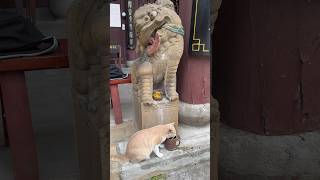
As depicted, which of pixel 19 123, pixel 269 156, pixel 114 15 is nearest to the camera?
pixel 114 15

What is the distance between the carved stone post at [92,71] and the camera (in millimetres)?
1449

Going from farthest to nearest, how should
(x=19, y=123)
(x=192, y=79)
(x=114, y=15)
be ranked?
(x=19, y=123) < (x=192, y=79) < (x=114, y=15)

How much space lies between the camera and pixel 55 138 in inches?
108

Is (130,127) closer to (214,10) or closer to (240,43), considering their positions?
(214,10)

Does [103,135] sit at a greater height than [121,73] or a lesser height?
lesser

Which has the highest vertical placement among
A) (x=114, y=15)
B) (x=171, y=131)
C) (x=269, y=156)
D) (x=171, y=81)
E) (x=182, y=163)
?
(x=114, y=15)

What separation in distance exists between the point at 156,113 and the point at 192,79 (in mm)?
158

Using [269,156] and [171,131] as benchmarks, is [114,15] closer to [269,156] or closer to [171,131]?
[171,131]

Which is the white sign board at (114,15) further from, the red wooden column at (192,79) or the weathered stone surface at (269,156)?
the weathered stone surface at (269,156)

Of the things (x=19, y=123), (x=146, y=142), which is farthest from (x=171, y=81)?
(x=19, y=123)

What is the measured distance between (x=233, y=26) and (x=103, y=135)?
97cm

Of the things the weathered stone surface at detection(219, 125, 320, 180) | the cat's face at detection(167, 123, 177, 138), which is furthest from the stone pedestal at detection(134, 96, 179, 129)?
the weathered stone surface at detection(219, 125, 320, 180)

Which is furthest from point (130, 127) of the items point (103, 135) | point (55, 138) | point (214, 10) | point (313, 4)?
point (55, 138)

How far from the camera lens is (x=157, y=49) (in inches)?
58.5
